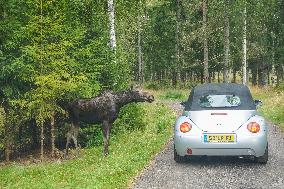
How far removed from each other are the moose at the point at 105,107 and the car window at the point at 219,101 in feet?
11.0

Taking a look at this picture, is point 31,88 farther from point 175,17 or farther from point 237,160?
point 175,17

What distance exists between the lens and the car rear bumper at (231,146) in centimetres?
1021

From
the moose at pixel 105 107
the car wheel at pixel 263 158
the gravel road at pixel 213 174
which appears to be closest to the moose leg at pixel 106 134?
the moose at pixel 105 107

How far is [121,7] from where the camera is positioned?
22.3 metres

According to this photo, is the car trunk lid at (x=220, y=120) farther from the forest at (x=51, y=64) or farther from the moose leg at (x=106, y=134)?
the forest at (x=51, y=64)

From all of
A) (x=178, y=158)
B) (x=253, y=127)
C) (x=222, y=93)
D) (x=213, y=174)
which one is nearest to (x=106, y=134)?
(x=178, y=158)

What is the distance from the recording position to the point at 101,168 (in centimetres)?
1071

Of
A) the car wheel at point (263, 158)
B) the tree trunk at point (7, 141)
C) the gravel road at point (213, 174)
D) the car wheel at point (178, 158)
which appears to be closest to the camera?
the gravel road at point (213, 174)

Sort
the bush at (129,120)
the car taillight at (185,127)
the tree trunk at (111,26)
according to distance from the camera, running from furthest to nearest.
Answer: the tree trunk at (111,26) < the bush at (129,120) < the car taillight at (185,127)

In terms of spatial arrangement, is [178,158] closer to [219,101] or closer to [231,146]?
[231,146]

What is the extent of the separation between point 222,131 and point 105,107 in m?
4.41

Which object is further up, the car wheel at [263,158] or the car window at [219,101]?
the car window at [219,101]

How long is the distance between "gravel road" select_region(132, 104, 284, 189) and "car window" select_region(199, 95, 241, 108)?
148 centimetres

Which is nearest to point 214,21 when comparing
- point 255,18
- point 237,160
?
point 255,18
